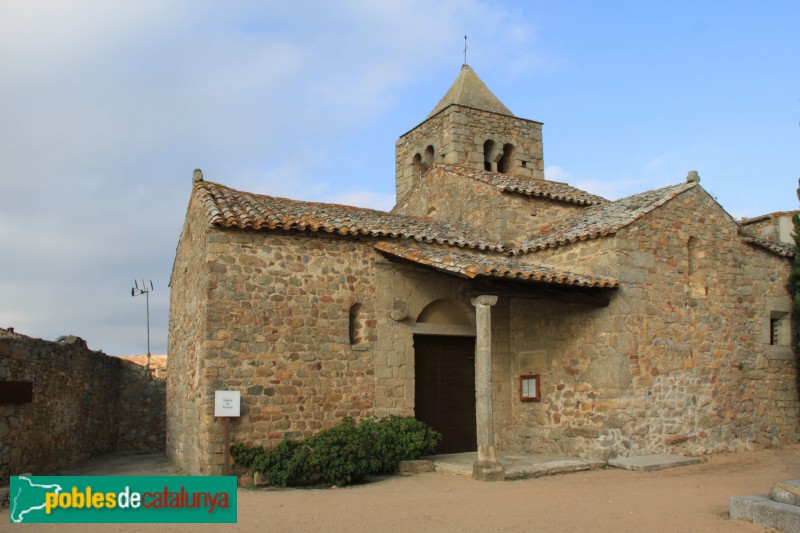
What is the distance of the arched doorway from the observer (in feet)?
41.6

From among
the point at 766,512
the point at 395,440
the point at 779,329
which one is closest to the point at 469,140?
the point at 779,329

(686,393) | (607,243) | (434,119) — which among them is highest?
(434,119)

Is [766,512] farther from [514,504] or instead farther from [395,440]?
[395,440]

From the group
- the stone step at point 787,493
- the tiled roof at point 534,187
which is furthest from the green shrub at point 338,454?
the tiled roof at point 534,187

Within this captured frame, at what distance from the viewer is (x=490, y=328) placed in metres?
11.1

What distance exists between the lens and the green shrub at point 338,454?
385 inches

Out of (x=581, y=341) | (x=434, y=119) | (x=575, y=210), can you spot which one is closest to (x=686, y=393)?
(x=581, y=341)

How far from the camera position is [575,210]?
15625 mm

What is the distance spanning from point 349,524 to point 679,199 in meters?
8.89

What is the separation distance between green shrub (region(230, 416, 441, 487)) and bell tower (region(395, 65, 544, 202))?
914 centimetres

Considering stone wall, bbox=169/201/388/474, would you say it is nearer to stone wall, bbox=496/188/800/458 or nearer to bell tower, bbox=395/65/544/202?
stone wall, bbox=496/188/800/458

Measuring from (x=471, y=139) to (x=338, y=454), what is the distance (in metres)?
11.2

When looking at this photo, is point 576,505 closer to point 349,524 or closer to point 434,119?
point 349,524

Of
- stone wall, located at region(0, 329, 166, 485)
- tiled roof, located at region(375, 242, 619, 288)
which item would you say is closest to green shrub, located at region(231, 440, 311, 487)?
stone wall, located at region(0, 329, 166, 485)
